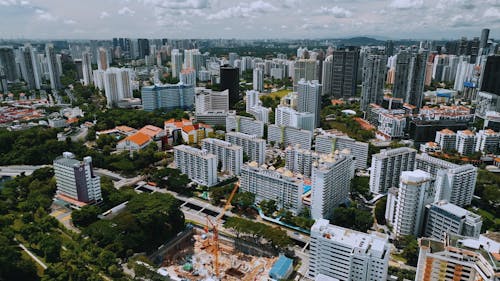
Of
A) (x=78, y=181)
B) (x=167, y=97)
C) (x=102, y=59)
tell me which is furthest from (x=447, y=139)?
(x=102, y=59)

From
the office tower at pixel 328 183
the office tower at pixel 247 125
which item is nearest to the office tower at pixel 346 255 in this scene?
the office tower at pixel 328 183

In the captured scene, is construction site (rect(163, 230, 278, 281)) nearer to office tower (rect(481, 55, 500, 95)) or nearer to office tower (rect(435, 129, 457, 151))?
office tower (rect(435, 129, 457, 151))

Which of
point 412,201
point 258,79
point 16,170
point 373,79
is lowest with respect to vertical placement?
point 16,170

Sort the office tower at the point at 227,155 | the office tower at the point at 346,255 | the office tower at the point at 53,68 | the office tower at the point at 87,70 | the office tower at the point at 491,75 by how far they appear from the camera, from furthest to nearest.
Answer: the office tower at the point at 87,70 → the office tower at the point at 53,68 → the office tower at the point at 491,75 → the office tower at the point at 227,155 → the office tower at the point at 346,255

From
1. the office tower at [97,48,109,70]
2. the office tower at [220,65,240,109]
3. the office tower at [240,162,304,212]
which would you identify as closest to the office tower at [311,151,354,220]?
the office tower at [240,162,304,212]

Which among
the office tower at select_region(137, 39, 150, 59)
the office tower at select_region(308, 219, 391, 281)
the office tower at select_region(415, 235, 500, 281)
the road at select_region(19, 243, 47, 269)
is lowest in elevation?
the road at select_region(19, 243, 47, 269)

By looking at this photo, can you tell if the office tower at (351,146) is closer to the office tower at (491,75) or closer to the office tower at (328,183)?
the office tower at (328,183)

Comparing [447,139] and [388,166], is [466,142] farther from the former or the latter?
[388,166]
